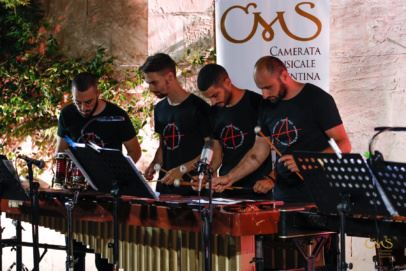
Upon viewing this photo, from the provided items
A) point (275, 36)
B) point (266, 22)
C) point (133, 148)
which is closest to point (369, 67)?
point (275, 36)

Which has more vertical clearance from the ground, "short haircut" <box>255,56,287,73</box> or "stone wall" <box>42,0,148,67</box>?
"stone wall" <box>42,0,148,67</box>

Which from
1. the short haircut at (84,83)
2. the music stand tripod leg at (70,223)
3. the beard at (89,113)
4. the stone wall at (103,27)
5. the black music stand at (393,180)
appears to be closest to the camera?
the black music stand at (393,180)

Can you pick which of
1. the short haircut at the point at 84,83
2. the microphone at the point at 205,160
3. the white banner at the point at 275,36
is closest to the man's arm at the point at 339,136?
the microphone at the point at 205,160

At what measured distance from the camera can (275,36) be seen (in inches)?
304

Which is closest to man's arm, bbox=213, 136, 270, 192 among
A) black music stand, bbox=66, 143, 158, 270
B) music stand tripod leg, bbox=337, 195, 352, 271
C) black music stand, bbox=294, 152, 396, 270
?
black music stand, bbox=66, 143, 158, 270

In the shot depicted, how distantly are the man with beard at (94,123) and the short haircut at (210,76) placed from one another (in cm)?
75

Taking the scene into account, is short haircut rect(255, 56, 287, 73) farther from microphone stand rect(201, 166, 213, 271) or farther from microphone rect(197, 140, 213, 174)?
microphone stand rect(201, 166, 213, 271)

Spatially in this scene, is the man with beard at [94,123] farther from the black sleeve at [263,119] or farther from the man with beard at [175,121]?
the black sleeve at [263,119]

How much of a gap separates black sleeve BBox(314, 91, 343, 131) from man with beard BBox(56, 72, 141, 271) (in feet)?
5.60

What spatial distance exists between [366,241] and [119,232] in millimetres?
2273

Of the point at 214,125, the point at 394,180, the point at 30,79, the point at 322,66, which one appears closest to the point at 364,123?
the point at 322,66

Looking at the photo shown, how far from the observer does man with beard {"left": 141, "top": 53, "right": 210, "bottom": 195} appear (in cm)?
716

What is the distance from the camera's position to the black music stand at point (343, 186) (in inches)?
196

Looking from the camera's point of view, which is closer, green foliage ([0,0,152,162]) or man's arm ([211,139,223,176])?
man's arm ([211,139,223,176])
